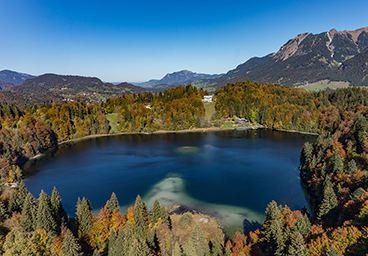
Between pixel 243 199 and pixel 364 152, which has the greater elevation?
pixel 364 152

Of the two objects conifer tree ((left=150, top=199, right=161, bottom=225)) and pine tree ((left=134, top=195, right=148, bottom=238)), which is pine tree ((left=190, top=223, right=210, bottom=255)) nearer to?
pine tree ((left=134, top=195, right=148, bottom=238))


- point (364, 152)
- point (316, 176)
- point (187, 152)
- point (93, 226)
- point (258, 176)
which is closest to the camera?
point (93, 226)

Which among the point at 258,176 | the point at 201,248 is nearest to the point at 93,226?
the point at 201,248

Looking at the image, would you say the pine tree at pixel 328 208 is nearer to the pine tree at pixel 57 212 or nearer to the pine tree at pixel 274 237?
the pine tree at pixel 274 237

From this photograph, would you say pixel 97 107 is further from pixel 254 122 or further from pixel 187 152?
pixel 254 122

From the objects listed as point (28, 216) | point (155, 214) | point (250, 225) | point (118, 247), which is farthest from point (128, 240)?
point (250, 225)

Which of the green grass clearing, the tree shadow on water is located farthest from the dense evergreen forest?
the tree shadow on water

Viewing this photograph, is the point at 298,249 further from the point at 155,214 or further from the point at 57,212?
the point at 57,212
